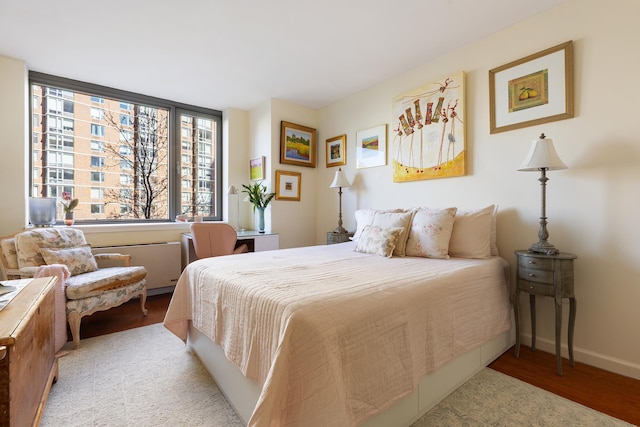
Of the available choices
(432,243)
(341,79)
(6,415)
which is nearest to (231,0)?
(341,79)

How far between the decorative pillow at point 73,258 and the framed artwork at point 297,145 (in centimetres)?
242

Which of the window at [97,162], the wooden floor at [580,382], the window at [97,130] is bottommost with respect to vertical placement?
the wooden floor at [580,382]

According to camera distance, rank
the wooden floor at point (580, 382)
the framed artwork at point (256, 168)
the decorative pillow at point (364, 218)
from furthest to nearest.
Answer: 1. the framed artwork at point (256, 168)
2. the decorative pillow at point (364, 218)
3. the wooden floor at point (580, 382)

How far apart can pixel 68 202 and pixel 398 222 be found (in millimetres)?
3733

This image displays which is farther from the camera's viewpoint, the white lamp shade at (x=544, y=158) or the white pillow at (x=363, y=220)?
the white pillow at (x=363, y=220)

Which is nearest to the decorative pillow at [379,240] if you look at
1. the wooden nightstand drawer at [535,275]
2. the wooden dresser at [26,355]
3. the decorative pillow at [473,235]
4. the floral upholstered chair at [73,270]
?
the decorative pillow at [473,235]

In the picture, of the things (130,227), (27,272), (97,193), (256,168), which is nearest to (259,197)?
(256,168)

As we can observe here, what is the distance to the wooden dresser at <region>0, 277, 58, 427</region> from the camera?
95 centimetres

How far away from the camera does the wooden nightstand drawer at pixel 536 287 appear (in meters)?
1.93

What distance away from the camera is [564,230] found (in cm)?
216

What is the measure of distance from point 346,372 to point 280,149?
11.1 ft

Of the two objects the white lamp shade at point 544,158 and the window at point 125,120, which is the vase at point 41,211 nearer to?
the window at point 125,120

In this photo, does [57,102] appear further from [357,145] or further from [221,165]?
[357,145]

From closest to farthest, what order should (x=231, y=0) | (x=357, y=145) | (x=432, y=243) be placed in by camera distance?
(x=231, y=0) → (x=432, y=243) → (x=357, y=145)
